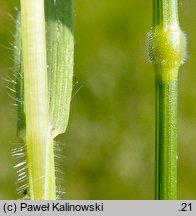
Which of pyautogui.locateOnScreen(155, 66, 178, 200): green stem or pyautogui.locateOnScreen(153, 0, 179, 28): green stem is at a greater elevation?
pyautogui.locateOnScreen(153, 0, 179, 28): green stem

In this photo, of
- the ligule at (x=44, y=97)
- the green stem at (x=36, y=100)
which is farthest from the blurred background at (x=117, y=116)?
the green stem at (x=36, y=100)

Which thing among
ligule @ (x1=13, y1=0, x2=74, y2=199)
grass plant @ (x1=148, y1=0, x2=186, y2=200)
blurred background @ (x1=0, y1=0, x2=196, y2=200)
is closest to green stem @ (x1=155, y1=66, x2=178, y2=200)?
grass plant @ (x1=148, y1=0, x2=186, y2=200)

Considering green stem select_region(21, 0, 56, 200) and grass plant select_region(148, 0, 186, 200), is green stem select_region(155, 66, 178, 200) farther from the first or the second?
green stem select_region(21, 0, 56, 200)

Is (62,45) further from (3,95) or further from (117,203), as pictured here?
(3,95)

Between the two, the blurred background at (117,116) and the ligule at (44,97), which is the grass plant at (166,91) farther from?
the blurred background at (117,116)

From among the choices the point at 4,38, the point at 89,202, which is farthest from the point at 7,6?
the point at 89,202

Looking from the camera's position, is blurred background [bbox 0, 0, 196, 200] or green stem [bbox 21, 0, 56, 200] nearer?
green stem [bbox 21, 0, 56, 200]
